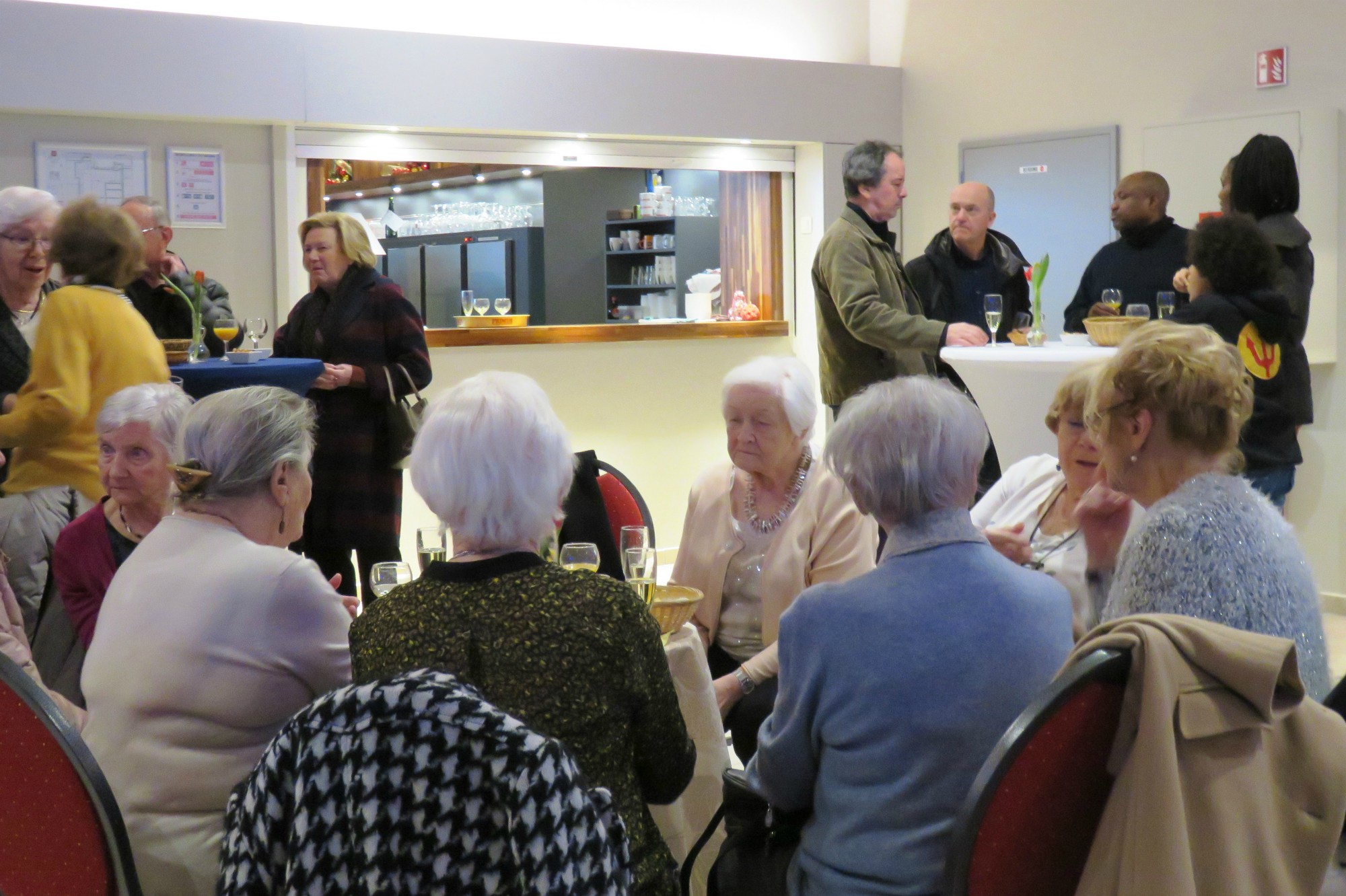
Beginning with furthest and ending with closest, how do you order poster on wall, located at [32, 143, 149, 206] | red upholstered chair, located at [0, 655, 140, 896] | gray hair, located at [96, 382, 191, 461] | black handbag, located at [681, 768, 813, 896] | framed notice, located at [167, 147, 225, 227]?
framed notice, located at [167, 147, 225, 227] < poster on wall, located at [32, 143, 149, 206] < gray hair, located at [96, 382, 191, 461] < black handbag, located at [681, 768, 813, 896] < red upholstered chair, located at [0, 655, 140, 896]

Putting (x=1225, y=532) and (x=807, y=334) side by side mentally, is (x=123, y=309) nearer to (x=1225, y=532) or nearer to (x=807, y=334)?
(x=1225, y=532)

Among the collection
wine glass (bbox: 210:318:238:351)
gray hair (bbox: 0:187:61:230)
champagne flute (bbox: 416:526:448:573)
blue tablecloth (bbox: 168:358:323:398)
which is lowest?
champagne flute (bbox: 416:526:448:573)

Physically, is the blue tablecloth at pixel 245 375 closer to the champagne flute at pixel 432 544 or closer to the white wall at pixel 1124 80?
the champagne flute at pixel 432 544

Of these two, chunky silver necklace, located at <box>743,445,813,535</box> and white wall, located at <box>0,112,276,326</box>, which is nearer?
chunky silver necklace, located at <box>743,445,813,535</box>

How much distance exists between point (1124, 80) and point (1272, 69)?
796 mm

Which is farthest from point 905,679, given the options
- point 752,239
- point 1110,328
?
point 752,239

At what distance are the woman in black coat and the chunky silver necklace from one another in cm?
189

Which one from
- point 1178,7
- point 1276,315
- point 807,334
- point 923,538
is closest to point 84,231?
point 923,538

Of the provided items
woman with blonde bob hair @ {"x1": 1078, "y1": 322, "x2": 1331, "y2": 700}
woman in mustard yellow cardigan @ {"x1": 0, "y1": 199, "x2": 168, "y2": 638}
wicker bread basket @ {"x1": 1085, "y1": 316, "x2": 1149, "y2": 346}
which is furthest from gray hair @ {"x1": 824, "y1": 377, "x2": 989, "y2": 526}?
wicker bread basket @ {"x1": 1085, "y1": 316, "x2": 1149, "y2": 346}

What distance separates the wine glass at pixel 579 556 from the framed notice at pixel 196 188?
12.4ft

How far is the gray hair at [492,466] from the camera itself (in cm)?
184

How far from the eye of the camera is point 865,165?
17.3 feet

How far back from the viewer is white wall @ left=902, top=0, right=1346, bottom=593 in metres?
5.75

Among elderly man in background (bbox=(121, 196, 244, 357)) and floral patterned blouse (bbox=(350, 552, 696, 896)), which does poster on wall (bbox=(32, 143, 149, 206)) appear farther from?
floral patterned blouse (bbox=(350, 552, 696, 896))
